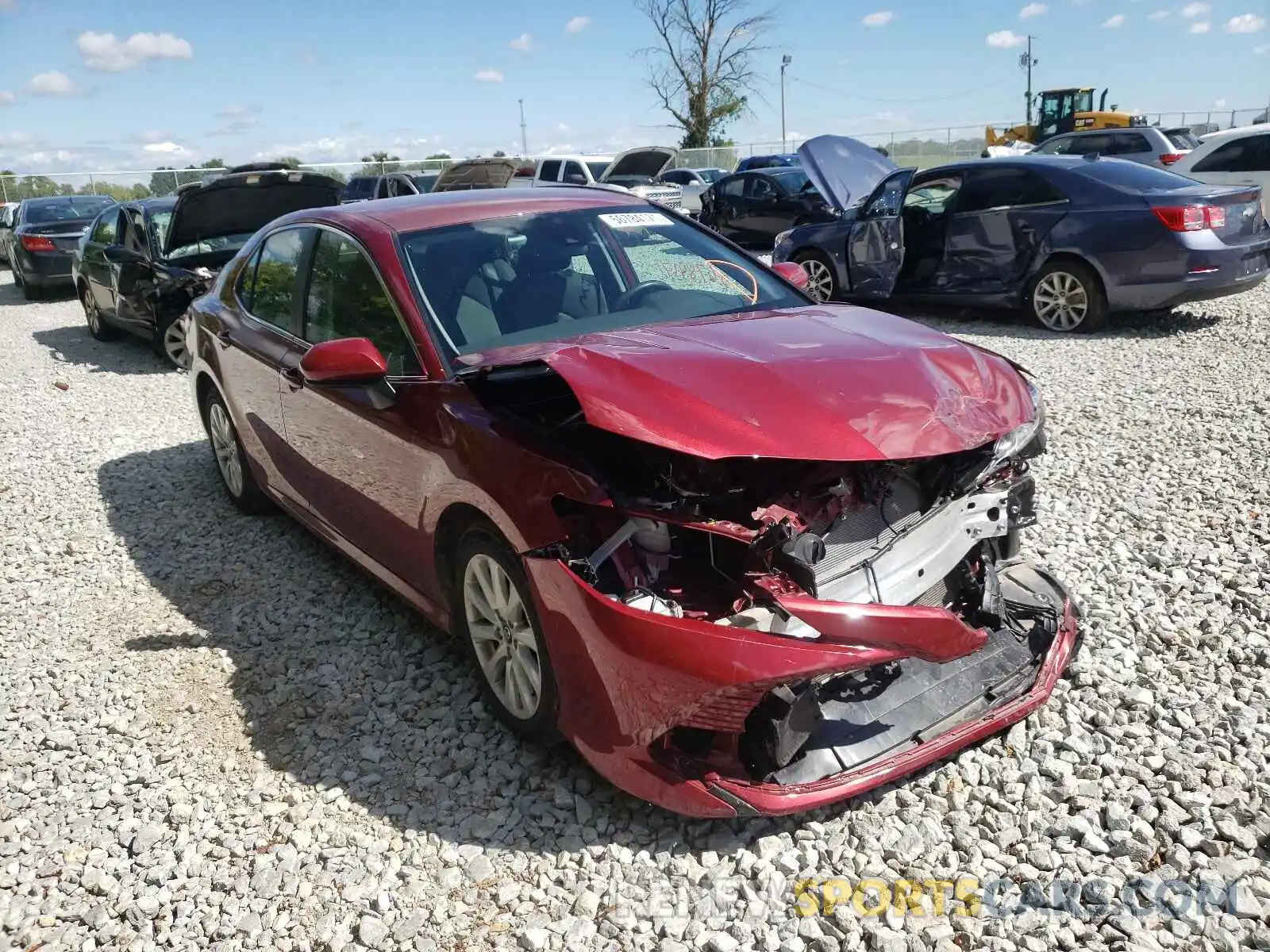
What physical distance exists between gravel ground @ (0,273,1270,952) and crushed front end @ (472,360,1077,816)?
0.25 metres

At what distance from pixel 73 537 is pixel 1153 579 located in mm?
5618

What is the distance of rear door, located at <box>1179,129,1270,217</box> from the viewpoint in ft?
39.5

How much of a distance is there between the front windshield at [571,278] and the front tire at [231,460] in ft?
7.36

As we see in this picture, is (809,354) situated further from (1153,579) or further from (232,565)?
(232,565)

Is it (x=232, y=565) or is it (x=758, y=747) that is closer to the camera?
(x=758, y=747)

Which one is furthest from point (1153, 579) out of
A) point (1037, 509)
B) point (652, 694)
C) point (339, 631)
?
point (339, 631)

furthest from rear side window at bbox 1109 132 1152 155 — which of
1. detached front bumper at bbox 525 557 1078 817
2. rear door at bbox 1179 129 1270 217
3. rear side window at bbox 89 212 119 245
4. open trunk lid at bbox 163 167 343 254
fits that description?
detached front bumper at bbox 525 557 1078 817

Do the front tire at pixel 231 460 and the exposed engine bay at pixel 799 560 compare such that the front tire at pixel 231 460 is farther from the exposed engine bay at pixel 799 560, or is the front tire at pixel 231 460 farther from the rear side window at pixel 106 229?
the rear side window at pixel 106 229

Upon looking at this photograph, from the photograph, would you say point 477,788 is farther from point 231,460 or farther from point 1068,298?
point 1068,298

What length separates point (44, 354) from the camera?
11.4m

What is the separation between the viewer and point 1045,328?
916cm

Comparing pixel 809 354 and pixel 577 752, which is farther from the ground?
pixel 809 354

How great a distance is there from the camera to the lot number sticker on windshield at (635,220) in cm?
419

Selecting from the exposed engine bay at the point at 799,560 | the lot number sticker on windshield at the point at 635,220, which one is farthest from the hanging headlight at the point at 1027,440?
the lot number sticker on windshield at the point at 635,220
